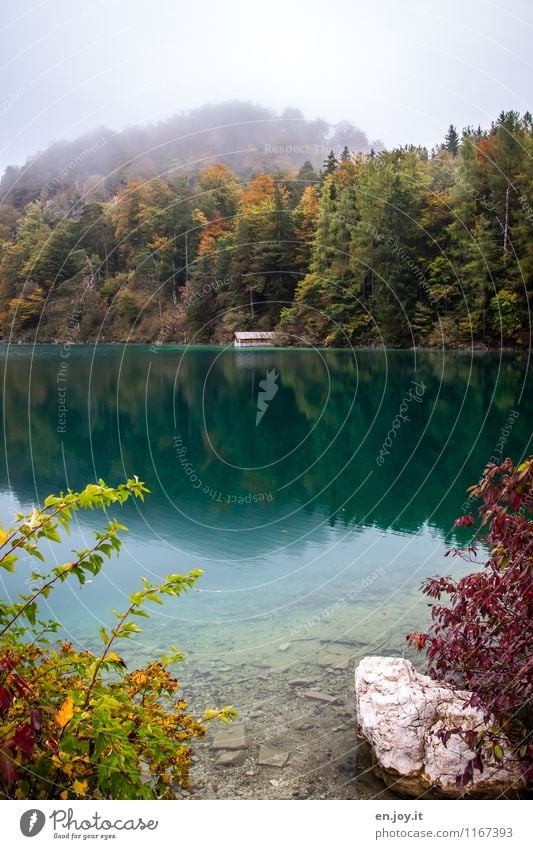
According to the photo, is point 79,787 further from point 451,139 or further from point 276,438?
point 451,139

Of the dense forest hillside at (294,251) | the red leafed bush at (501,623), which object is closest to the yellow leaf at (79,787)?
the red leafed bush at (501,623)

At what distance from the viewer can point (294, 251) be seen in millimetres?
43719

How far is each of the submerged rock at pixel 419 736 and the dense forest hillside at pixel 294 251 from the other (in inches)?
1082

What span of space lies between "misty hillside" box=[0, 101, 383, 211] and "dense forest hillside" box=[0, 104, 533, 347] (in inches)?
25.2

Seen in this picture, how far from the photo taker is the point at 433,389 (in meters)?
23.7

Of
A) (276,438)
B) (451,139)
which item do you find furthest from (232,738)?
(451,139)

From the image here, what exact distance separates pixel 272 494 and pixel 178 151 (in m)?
66.4

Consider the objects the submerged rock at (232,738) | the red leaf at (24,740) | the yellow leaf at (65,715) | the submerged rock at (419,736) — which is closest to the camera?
the red leaf at (24,740)

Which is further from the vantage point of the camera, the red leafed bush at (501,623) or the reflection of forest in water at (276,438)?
the reflection of forest in water at (276,438)

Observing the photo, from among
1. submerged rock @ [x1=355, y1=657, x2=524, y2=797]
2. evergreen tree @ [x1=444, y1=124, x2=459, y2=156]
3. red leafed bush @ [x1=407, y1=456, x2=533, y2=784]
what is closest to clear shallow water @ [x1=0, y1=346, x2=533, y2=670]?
submerged rock @ [x1=355, y1=657, x2=524, y2=797]

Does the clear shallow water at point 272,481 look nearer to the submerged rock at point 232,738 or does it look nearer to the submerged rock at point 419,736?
the submerged rock at point 232,738

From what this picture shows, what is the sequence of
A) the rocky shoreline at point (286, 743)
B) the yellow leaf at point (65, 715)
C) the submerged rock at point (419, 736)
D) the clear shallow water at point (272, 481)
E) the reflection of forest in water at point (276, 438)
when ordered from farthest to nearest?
the reflection of forest in water at point (276, 438) < the clear shallow water at point (272, 481) < the rocky shoreline at point (286, 743) < the submerged rock at point (419, 736) < the yellow leaf at point (65, 715)

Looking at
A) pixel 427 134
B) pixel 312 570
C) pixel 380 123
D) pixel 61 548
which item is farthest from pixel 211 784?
pixel 427 134

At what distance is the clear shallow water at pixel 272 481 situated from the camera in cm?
650
